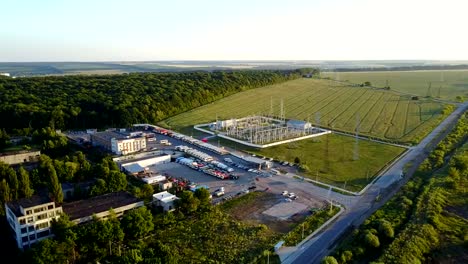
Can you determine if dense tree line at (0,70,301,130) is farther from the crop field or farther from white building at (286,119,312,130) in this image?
white building at (286,119,312,130)

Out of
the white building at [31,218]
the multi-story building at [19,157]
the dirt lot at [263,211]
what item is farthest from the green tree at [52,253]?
the multi-story building at [19,157]

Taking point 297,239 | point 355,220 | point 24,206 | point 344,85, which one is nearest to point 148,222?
point 24,206

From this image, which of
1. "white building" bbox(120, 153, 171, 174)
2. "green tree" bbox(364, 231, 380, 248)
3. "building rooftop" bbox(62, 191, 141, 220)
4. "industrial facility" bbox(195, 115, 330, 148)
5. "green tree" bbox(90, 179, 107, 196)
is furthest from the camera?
"industrial facility" bbox(195, 115, 330, 148)

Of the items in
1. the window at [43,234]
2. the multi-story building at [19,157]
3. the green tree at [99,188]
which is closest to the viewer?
the window at [43,234]

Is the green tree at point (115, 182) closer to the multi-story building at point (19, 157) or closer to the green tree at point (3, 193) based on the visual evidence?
the green tree at point (3, 193)

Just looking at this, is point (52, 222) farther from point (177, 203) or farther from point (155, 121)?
point (155, 121)

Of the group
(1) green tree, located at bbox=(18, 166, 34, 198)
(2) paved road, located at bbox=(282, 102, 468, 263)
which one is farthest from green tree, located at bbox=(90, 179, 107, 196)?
(2) paved road, located at bbox=(282, 102, 468, 263)

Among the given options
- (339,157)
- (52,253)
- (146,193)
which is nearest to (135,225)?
(52,253)
